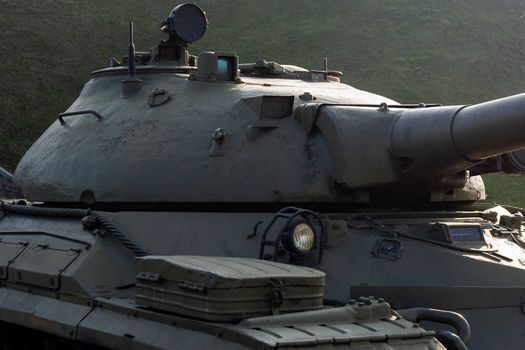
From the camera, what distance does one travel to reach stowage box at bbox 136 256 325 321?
24.9 feet

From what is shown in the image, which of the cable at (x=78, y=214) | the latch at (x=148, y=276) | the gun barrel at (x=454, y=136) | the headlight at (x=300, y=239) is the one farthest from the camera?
the cable at (x=78, y=214)

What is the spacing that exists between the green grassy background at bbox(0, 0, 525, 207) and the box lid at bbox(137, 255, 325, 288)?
70.0 ft

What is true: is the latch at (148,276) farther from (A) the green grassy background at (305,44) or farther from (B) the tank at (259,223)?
(A) the green grassy background at (305,44)

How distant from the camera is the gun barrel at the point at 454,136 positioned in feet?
28.4

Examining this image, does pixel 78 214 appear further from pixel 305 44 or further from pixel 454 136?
pixel 305 44

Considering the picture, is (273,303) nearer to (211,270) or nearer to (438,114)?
(211,270)

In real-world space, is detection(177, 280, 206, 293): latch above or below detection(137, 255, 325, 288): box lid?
below

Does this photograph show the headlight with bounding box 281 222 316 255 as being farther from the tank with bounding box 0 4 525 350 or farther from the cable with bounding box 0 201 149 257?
the cable with bounding box 0 201 149 257

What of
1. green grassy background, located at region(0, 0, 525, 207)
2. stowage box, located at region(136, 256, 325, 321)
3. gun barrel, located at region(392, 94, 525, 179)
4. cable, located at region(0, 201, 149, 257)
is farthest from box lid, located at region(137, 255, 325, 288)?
green grassy background, located at region(0, 0, 525, 207)

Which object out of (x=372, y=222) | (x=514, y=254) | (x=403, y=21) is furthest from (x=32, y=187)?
(x=403, y=21)

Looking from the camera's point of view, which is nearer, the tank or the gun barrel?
the tank

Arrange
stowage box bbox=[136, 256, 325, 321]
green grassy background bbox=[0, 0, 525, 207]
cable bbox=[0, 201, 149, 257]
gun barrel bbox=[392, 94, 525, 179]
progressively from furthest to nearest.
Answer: green grassy background bbox=[0, 0, 525, 207], cable bbox=[0, 201, 149, 257], gun barrel bbox=[392, 94, 525, 179], stowage box bbox=[136, 256, 325, 321]

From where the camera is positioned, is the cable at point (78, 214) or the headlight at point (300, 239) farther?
the cable at point (78, 214)

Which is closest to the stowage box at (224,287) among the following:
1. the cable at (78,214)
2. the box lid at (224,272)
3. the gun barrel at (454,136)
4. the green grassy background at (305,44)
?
the box lid at (224,272)
